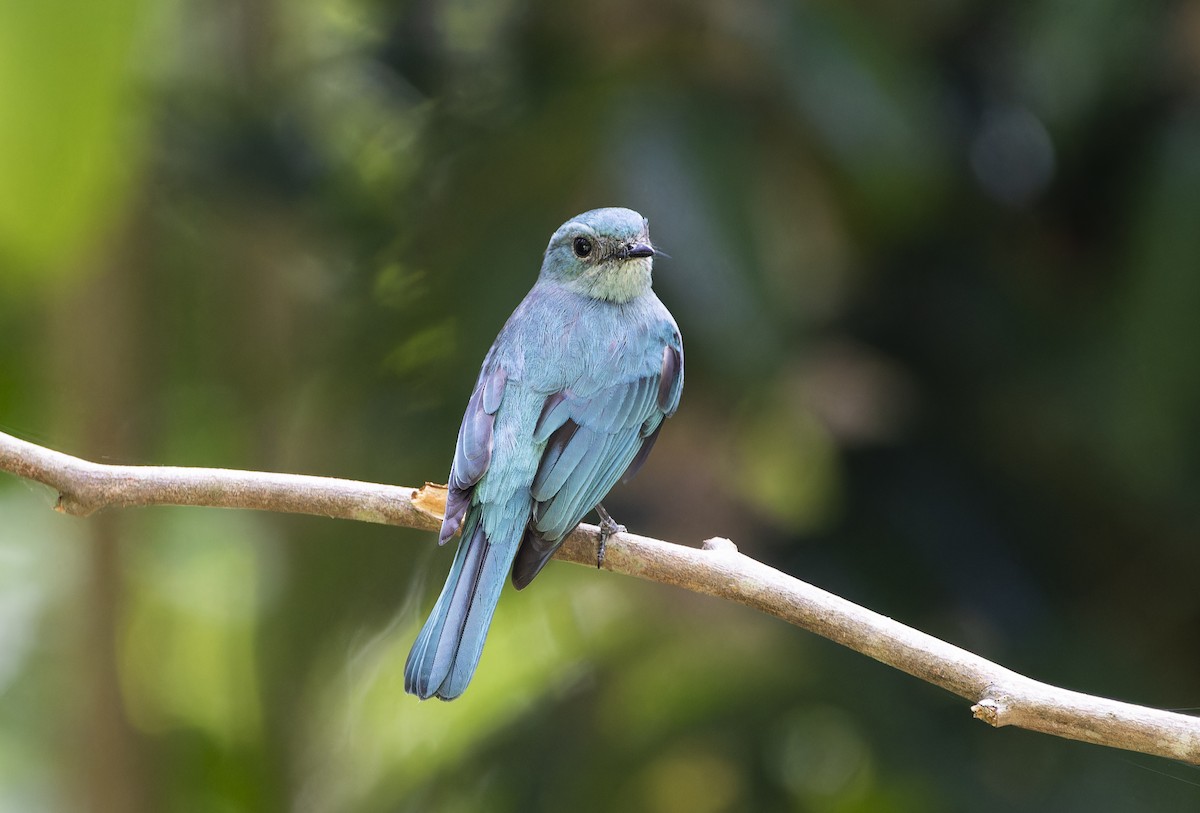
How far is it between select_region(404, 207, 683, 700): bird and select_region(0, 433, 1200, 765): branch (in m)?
0.12

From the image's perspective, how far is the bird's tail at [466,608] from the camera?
8.63 feet

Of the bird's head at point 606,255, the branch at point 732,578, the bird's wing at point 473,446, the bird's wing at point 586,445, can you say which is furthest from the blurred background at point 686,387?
the branch at point 732,578

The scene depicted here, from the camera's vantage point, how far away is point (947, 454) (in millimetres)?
4699

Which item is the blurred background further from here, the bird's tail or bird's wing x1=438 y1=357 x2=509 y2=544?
the bird's tail

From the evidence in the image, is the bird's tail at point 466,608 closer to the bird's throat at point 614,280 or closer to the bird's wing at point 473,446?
the bird's wing at point 473,446

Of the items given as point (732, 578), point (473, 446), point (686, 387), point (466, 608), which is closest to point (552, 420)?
point (473, 446)

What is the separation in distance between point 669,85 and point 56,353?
217 cm

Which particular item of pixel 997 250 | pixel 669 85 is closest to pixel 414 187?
pixel 669 85

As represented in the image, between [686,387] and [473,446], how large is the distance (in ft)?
4.81

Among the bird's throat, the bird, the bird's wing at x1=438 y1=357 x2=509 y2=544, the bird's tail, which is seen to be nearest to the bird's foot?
the bird

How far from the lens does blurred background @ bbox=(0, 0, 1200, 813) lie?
408 centimetres

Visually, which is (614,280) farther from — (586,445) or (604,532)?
(604,532)

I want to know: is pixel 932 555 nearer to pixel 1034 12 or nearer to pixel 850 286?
pixel 850 286

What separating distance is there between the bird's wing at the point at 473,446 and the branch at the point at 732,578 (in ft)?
0.14
